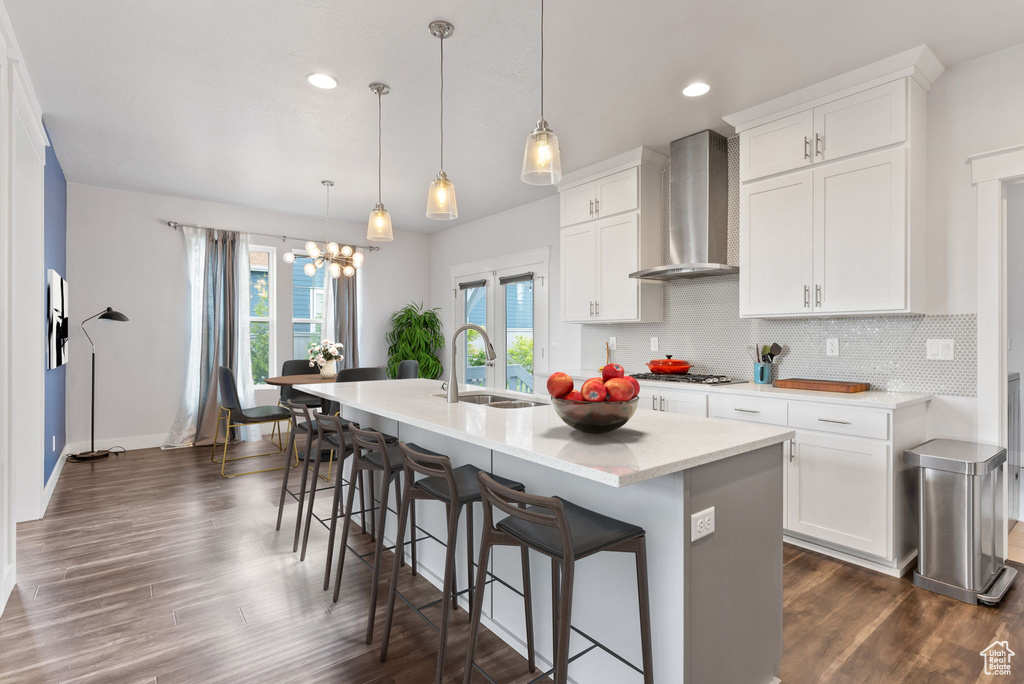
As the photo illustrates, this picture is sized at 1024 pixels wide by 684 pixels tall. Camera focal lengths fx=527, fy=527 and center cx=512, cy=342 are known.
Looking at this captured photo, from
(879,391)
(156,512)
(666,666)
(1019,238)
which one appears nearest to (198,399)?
(156,512)

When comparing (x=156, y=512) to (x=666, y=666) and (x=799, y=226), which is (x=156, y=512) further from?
(x=799, y=226)

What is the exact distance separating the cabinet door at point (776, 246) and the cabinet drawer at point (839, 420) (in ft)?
2.09

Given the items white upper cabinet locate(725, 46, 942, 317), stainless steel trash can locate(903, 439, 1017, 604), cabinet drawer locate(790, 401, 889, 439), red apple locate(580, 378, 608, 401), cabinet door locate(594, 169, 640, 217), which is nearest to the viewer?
red apple locate(580, 378, 608, 401)

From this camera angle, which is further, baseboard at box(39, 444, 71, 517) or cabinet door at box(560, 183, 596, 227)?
cabinet door at box(560, 183, 596, 227)

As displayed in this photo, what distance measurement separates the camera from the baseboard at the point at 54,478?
3834 mm

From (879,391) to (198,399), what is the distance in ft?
20.8

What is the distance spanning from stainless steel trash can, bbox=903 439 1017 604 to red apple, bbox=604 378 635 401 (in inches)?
76.8

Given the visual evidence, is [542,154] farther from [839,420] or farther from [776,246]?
[839,420]

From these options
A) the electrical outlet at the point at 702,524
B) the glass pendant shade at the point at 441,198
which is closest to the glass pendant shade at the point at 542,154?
the glass pendant shade at the point at 441,198

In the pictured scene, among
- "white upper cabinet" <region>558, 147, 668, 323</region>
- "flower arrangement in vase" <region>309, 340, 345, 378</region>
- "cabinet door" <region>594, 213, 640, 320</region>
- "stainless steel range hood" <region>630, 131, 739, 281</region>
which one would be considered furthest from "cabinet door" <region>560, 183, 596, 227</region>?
"flower arrangement in vase" <region>309, 340, 345, 378</region>

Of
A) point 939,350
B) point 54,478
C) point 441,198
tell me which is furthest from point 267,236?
point 939,350

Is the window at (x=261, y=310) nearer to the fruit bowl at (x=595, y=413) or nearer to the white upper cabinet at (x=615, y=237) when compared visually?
the white upper cabinet at (x=615, y=237)

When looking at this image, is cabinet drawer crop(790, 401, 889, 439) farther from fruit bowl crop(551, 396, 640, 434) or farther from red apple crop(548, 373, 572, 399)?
→ red apple crop(548, 373, 572, 399)

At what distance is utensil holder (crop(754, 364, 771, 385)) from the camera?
11.8 feet
